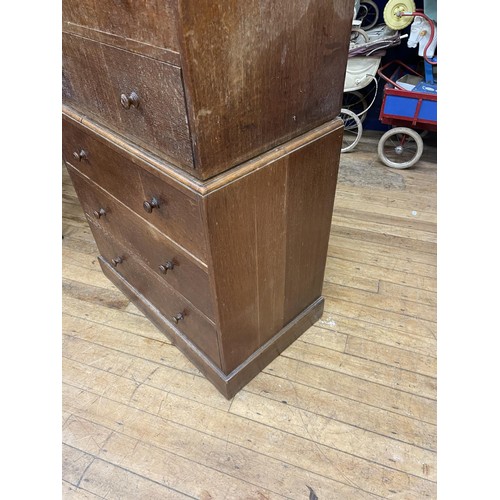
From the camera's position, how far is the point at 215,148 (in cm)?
73

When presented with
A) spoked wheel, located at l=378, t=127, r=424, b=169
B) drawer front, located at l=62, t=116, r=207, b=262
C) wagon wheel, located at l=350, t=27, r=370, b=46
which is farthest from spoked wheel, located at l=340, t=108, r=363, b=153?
drawer front, located at l=62, t=116, r=207, b=262

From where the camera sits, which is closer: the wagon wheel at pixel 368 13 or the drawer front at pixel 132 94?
the drawer front at pixel 132 94

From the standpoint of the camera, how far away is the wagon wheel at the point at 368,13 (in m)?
2.36

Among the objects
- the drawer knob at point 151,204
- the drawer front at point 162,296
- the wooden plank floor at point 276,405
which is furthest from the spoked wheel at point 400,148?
the drawer knob at point 151,204

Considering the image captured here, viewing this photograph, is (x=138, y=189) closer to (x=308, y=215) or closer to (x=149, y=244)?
(x=149, y=244)

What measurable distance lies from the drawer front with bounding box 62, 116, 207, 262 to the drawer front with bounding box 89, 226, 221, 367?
0.26m

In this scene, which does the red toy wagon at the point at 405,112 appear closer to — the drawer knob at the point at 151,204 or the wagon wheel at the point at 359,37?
the wagon wheel at the point at 359,37

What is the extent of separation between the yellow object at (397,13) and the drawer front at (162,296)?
1.97 metres

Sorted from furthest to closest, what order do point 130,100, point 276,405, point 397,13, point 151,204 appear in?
point 397,13 → point 276,405 → point 151,204 → point 130,100

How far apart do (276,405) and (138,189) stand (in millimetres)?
791

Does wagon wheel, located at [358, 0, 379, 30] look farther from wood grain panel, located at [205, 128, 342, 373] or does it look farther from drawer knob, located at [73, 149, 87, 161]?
drawer knob, located at [73, 149, 87, 161]

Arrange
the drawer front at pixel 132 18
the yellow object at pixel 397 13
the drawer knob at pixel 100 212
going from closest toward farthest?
1. the drawer front at pixel 132 18
2. the drawer knob at pixel 100 212
3. the yellow object at pixel 397 13

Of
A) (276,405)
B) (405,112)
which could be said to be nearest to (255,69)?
(276,405)

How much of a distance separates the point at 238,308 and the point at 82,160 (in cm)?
65
